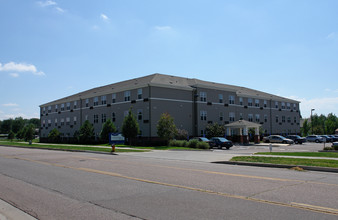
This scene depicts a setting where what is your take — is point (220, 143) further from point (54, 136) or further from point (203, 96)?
point (54, 136)

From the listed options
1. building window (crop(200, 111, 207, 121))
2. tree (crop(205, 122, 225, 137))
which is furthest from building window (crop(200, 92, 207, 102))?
tree (crop(205, 122, 225, 137))

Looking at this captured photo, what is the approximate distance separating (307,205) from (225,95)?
45600 mm

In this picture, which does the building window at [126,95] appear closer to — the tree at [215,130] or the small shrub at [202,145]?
the tree at [215,130]

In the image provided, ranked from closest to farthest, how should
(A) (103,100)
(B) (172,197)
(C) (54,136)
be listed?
(B) (172,197)
(A) (103,100)
(C) (54,136)

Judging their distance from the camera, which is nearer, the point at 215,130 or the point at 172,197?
the point at 172,197

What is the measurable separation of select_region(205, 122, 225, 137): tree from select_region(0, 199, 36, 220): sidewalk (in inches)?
1570

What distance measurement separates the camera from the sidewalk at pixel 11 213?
5.80 meters

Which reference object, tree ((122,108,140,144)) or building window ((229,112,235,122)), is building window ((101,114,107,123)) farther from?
building window ((229,112,235,122))

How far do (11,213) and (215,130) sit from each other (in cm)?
4073

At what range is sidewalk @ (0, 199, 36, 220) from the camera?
580cm

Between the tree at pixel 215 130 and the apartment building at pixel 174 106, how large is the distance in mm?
1092

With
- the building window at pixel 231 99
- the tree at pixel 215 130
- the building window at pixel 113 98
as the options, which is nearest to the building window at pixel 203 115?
the tree at pixel 215 130

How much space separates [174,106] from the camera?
43.9m

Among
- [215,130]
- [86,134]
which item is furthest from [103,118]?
[215,130]
